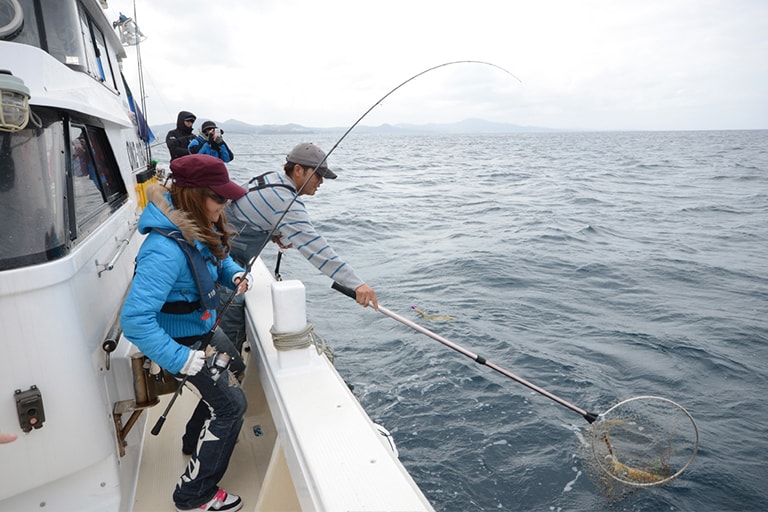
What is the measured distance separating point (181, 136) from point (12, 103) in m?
6.37

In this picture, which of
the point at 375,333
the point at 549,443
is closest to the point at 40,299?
the point at 549,443

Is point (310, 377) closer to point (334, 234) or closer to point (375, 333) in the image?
point (375, 333)

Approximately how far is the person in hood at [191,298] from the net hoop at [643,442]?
3.01 metres

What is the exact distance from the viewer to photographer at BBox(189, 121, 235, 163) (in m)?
6.83

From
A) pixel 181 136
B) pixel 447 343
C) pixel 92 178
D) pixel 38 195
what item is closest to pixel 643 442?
pixel 447 343

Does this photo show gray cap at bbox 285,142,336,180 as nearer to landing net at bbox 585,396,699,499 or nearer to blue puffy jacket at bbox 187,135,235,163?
landing net at bbox 585,396,699,499

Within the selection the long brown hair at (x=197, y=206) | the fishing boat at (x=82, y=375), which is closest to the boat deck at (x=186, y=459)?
the fishing boat at (x=82, y=375)

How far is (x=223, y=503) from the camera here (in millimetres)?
2619

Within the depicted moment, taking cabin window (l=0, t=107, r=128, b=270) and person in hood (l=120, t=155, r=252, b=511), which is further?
person in hood (l=120, t=155, r=252, b=511)

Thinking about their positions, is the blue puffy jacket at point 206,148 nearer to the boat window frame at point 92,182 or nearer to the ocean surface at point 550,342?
the boat window frame at point 92,182

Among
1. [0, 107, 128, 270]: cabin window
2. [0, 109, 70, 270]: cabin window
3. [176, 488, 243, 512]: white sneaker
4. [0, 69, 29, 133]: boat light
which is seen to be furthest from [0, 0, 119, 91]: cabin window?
[176, 488, 243, 512]: white sneaker

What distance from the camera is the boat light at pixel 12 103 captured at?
164cm

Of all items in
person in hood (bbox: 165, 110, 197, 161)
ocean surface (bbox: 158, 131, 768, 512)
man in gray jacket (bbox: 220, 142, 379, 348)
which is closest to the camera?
man in gray jacket (bbox: 220, 142, 379, 348)

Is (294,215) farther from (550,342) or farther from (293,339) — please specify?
(550,342)
